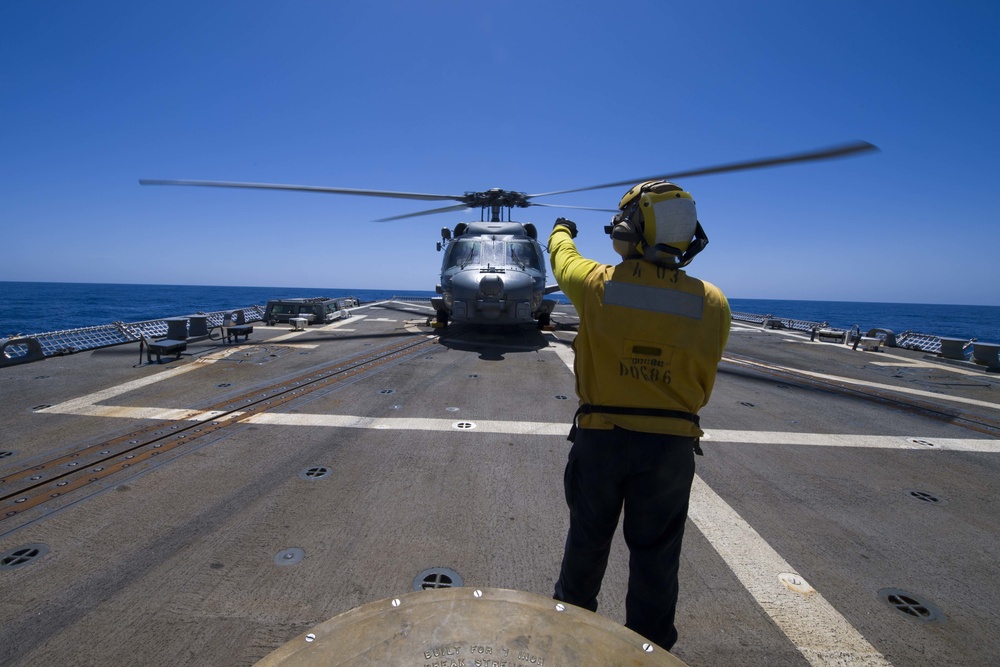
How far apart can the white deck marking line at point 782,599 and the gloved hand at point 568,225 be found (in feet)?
8.10

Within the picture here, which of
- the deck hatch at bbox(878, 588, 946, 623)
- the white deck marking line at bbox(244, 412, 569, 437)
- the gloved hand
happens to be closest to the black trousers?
the gloved hand

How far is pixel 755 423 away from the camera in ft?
19.8

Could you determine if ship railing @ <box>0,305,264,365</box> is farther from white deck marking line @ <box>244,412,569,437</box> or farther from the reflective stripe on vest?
the reflective stripe on vest

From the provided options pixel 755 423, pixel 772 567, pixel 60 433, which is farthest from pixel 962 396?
pixel 60 433

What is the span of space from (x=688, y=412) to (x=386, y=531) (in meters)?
2.37

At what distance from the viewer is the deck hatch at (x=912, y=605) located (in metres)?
2.57

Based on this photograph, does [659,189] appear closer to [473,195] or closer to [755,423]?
[755,423]

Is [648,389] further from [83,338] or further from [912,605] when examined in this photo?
[83,338]

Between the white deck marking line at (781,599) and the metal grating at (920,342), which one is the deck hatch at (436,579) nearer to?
the white deck marking line at (781,599)

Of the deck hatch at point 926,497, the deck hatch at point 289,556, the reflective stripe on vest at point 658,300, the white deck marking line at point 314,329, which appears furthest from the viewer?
the white deck marking line at point 314,329

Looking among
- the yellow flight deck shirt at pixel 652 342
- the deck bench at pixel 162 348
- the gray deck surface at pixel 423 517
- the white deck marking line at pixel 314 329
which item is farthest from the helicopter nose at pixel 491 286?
the yellow flight deck shirt at pixel 652 342

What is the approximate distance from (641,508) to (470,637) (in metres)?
0.90

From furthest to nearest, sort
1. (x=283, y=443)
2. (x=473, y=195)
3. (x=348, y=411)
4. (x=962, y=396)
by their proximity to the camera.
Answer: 1. (x=473, y=195)
2. (x=962, y=396)
3. (x=348, y=411)
4. (x=283, y=443)

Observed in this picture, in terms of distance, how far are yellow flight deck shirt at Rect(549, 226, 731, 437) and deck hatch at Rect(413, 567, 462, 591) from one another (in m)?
1.47
